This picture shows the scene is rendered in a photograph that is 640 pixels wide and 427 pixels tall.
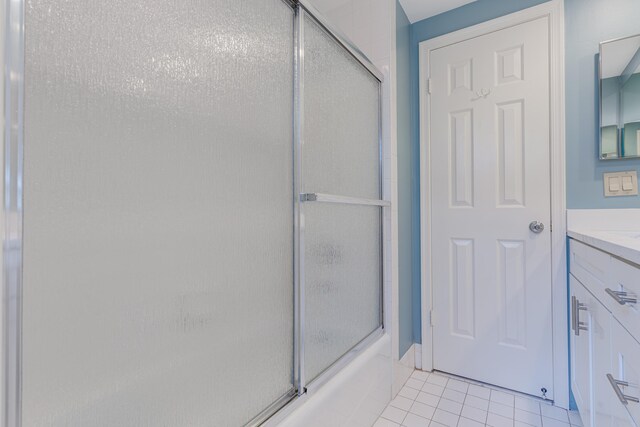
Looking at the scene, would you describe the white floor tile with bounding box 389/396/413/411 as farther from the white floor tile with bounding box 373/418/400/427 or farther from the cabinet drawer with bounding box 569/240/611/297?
the cabinet drawer with bounding box 569/240/611/297

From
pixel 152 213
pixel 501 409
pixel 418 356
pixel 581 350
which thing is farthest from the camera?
pixel 418 356

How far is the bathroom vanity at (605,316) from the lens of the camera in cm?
76

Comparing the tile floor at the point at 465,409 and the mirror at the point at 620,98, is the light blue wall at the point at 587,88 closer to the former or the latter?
the mirror at the point at 620,98

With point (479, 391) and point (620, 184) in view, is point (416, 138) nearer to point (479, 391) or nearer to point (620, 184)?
point (620, 184)

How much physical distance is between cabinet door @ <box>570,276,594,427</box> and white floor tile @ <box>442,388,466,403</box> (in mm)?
493

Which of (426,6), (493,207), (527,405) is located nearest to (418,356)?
(527,405)

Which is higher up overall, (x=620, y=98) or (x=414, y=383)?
(x=620, y=98)

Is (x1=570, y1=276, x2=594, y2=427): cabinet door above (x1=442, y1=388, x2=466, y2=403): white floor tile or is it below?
above

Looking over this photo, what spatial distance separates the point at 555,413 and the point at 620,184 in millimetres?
1126

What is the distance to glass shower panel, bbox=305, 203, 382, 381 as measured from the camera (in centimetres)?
114

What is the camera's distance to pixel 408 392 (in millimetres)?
1779

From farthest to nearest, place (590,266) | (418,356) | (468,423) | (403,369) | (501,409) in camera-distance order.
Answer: (418,356) → (403,369) → (501,409) → (468,423) → (590,266)

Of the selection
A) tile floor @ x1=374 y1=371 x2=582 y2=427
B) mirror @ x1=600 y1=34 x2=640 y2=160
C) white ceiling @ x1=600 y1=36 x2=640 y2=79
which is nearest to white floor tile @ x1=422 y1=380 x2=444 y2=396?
tile floor @ x1=374 y1=371 x2=582 y2=427

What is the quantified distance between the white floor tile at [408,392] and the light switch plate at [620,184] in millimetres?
1366
